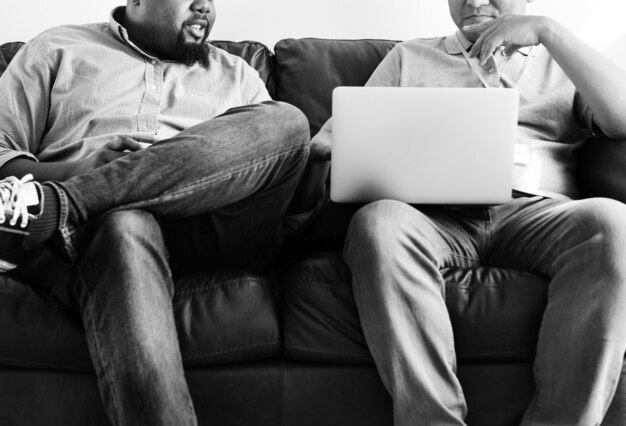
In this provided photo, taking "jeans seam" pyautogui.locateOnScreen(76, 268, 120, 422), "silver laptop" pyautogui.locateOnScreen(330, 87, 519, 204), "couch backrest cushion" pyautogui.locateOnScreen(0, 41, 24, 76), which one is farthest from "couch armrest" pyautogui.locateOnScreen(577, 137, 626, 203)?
"couch backrest cushion" pyautogui.locateOnScreen(0, 41, 24, 76)

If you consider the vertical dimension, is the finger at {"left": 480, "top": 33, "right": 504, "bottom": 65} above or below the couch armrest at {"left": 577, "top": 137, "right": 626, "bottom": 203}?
above

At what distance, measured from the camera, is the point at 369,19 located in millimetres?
2205

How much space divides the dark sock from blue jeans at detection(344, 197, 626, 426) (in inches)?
19.5

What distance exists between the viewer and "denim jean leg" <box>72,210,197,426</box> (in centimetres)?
101

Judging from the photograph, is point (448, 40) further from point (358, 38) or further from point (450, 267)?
point (450, 267)

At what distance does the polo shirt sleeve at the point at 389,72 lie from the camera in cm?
179

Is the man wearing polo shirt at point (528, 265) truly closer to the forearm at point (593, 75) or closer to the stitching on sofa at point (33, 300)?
the forearm at point (593, 75)

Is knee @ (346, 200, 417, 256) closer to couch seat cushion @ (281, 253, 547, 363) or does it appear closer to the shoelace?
couch seat cushion @ (281, 253, 547, 363)

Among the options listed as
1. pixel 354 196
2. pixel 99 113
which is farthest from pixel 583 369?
pixel 99 113

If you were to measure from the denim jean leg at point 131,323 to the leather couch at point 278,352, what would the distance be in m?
0.13

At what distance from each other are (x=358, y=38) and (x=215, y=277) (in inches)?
46.6

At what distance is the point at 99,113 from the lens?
1630 millimetres

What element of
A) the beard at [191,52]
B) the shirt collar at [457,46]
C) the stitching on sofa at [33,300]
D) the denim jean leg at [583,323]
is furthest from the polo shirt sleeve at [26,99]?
the denim jean leg at [583,323]

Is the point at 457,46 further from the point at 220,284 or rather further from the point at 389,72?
the point at 220,284
